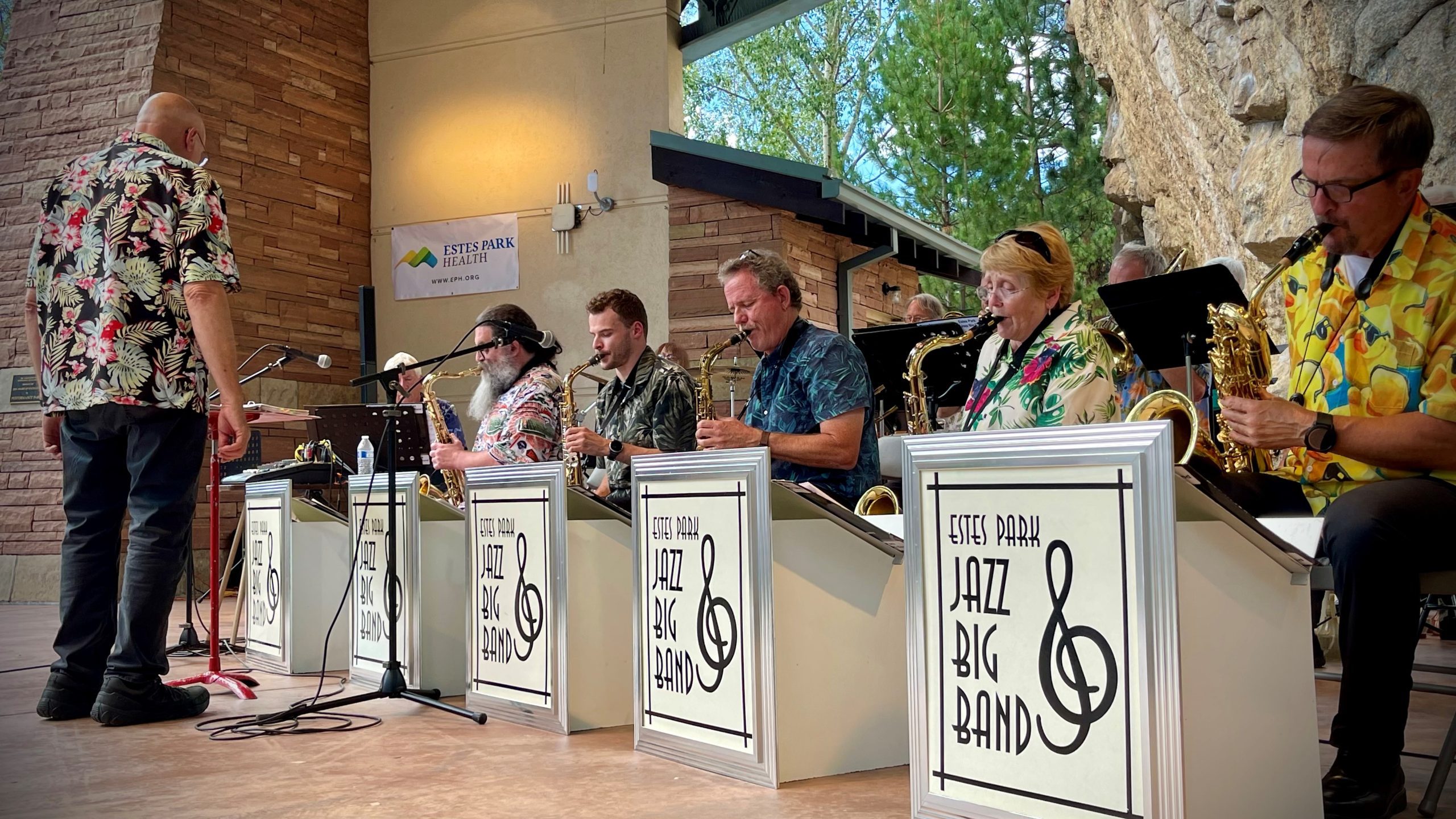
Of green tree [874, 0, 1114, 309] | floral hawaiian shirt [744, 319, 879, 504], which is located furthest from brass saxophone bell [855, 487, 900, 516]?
green tree [874, 0, 1114, 309]

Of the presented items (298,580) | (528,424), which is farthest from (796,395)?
(298,580)

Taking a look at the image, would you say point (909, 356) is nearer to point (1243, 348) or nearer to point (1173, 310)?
point (1173, 310)

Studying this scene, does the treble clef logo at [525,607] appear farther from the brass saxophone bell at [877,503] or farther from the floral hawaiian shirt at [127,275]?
the floral hawaiian shirt at [127,275]

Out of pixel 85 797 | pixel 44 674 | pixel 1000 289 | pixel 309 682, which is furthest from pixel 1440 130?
pixel 44 674

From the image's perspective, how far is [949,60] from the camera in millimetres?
18062

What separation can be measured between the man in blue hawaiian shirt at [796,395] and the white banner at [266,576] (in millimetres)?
1997

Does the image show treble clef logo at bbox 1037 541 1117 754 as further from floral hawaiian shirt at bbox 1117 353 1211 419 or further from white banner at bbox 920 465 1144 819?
floral hawaiian shirt at bbox 1117 353 1211 419

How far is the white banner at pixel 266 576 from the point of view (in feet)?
14.8

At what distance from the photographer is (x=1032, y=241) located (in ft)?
9.80

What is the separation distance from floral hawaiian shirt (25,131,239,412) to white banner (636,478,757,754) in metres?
A: 1.50

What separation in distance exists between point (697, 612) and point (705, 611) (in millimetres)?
32

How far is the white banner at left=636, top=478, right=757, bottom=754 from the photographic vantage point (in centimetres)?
259

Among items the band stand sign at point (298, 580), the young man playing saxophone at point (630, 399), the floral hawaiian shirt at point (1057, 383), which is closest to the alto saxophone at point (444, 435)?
the band stand sign at point (298, 580)

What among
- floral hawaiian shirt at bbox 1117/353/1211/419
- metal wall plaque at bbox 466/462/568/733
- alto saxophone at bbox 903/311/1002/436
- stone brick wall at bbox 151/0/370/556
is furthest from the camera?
stone brick wall at bbox 151/0/370/556
